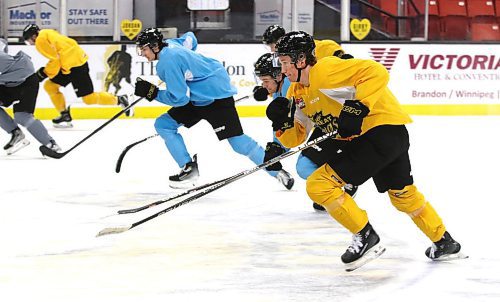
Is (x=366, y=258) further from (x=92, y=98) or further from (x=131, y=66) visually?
(x=131, y=66)

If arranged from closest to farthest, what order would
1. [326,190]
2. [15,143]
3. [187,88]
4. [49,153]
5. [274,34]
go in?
[326,190] → [274,34] → [187,88] → [49,153] → [15,143]

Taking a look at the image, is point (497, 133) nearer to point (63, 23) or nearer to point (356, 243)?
point (63, 23)

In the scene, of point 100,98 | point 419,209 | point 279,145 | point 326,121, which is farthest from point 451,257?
point 100,98

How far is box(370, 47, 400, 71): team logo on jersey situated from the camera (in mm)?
9391

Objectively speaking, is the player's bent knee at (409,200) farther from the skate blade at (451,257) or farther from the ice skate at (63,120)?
the ice skate at (63,120)

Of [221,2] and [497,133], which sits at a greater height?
[221,2]

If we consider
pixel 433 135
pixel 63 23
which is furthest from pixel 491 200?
pixel 63 23

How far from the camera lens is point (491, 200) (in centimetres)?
465

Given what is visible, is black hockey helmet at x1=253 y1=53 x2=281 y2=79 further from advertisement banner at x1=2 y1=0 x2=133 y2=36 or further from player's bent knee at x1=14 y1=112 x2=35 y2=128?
advertisement banner at x1=2 y1=0 x2=133 y2=36

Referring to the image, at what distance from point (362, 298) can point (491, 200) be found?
2076 mm

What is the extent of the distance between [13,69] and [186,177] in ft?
6.54

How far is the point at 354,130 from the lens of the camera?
2.94 m

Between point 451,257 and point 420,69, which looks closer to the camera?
point 451,257

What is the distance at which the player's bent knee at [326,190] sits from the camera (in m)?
3.03
